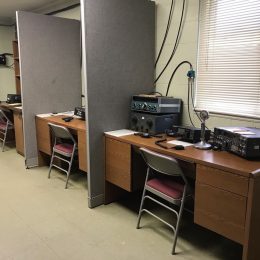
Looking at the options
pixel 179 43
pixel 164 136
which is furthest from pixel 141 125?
pixel 179 43

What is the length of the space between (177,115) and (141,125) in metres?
0.41

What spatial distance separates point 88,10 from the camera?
248cm

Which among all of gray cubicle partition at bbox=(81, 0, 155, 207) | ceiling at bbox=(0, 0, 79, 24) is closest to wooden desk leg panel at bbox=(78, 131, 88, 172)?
gray cubicle partition at bbox=(81, 0, 155, 207)

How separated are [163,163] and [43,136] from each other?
226 cm

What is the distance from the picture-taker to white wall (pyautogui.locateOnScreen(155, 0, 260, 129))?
8.84 feet

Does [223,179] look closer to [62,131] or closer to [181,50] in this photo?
[181,50]

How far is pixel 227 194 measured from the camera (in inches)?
69.2

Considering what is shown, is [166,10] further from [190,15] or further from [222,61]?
[222,61]

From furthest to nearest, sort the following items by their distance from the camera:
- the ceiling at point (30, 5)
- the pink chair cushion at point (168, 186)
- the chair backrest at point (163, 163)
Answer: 1. the ceiling at point (30, 5)
2. the pink chair cushion at point (168, 186)
3. the chair backrest at point (163, 163)

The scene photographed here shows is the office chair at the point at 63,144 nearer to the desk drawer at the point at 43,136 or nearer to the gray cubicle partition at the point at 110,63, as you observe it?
the desk drawer at the point at 43,136

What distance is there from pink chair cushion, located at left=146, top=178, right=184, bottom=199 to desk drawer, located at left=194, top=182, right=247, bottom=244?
19cm

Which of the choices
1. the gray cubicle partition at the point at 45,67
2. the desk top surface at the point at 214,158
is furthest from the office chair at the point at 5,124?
the desk top surface at the point at 214,158

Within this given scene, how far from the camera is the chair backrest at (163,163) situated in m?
1.98

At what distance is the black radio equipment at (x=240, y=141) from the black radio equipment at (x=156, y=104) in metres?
0.69
